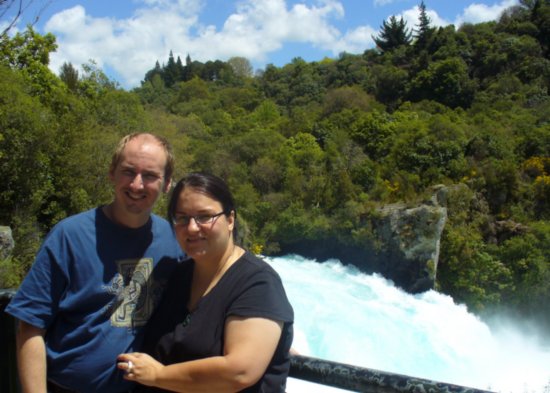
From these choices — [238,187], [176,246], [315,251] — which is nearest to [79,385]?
[176,246]

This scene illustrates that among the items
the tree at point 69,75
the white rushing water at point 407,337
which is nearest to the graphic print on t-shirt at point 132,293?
the white rushing water at point 407,337

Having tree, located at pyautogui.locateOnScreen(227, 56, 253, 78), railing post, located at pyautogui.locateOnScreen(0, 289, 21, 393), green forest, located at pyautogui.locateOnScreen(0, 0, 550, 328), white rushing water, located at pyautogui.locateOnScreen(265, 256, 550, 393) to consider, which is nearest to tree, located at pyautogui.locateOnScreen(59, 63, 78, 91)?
green forest, located at pyautogui.locateOnScreen(0, 0, 550, 328)

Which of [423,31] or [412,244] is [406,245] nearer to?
[412,244]

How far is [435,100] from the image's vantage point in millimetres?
35469

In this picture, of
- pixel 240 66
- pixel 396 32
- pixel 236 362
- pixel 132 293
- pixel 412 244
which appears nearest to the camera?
pixel 236 362

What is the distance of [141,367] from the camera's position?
58.4 inches

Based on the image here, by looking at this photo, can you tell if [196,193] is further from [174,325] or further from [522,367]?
[522,367]

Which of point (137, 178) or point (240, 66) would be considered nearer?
point (137, 178)

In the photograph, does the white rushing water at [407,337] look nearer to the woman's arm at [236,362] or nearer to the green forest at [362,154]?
the green forest at [362,154]

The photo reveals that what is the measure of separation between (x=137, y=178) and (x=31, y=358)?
676 mm

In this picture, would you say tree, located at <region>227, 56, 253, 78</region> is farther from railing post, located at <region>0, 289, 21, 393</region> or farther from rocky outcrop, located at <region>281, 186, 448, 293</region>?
railing post, located at <region>0, 289, 21, 393</region>

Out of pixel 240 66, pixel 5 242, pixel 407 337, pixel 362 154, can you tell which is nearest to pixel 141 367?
pixel 5 242

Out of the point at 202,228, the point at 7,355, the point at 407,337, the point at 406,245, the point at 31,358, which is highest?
the point at 202,228

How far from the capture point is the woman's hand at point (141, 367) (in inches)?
57.9
